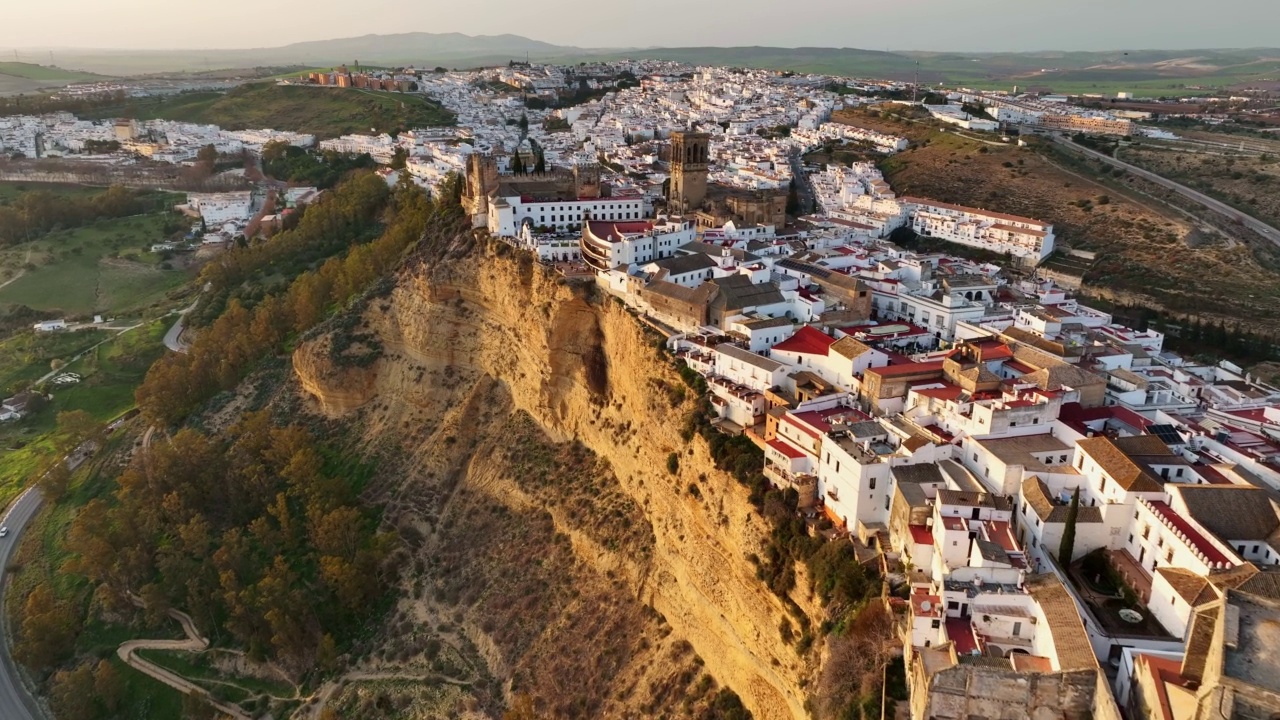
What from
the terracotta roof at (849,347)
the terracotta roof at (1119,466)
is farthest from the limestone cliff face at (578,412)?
the terracotta roof at (1119,466)

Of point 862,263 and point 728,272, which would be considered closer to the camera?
point 728,272

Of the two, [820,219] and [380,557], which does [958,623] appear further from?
[820,219]

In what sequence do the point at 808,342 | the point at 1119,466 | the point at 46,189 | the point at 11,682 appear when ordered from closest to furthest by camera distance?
the point at 1119,466
the point at 808,342
the point at 11,682
the point at 46,189

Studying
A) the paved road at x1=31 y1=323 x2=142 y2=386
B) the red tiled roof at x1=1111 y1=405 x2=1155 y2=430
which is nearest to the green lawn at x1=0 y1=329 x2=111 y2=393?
the paved road at x1=31 y1=323 x2=142 y2=386

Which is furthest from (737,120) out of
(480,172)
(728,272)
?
(728,272)

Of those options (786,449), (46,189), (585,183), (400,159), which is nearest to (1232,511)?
(786,449)

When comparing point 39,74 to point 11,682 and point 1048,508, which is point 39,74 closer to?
point 11,682
